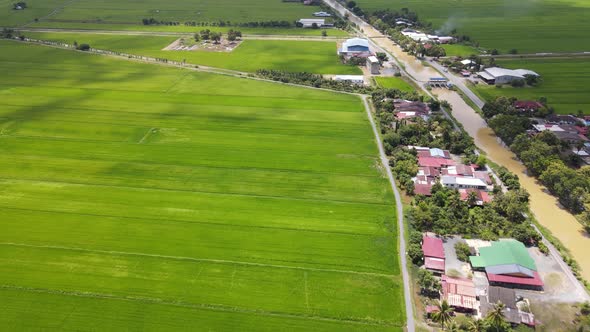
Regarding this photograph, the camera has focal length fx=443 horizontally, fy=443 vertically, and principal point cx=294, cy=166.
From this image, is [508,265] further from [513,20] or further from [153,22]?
[153,22]

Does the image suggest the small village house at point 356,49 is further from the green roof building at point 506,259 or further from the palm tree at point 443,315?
the palm tree at point 443,315

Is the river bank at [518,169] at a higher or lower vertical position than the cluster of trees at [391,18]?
lower

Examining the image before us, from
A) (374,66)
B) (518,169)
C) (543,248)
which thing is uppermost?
(374,66)

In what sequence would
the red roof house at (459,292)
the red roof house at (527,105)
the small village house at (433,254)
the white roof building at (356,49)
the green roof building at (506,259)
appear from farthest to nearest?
1. the white roof building at (356,49)
2. the red roof house at (527,105)
3. the small village house at (433,254)
4. the green roof building at (506,259)
5. the red roof house at (459,292)

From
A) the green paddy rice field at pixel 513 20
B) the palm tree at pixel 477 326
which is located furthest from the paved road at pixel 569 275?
the green paddy rice field at pixel 513 20

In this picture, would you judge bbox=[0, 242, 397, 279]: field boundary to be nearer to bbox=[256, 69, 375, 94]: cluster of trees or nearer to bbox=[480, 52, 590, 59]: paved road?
bbox=[256, 69, 375, 94]: cluster of trees

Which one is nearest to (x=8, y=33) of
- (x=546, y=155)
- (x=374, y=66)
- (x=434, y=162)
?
(x=374, y=66)
